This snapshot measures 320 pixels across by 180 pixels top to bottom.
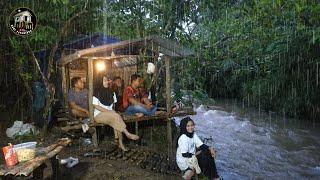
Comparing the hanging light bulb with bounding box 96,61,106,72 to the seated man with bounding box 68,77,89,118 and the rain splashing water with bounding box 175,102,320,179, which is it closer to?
the seated man with bounding box 68,77,89,118

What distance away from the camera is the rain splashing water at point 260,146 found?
10812 mm

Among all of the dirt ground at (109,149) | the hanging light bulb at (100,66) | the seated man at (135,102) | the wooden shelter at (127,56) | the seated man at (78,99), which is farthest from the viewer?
the hanging light bulb at (100,66)

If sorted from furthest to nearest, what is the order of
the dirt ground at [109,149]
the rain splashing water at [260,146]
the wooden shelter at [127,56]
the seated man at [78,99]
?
the rain splashing water at [260,146] → the seated man at [78,99] → the wooden shelter at [127,56] → the dirt ground at [109,149]

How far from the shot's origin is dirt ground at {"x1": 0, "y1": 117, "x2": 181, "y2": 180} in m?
7.80

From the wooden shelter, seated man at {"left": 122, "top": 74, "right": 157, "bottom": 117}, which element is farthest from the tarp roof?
seated man at {"left": 122, "top": 74, "right": 157, "bottom": 117}

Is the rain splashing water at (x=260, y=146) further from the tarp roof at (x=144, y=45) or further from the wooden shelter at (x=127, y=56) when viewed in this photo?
the tarp roof at (x=144, y=45)

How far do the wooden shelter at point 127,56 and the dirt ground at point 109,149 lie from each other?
598 mm

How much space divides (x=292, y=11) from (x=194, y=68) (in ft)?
14.0

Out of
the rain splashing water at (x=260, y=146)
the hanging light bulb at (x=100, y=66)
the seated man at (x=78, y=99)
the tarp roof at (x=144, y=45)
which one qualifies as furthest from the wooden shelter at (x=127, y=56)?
the rain splashing water at (x=260, y=146)

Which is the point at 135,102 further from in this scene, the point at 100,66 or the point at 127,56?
the point at 100,66

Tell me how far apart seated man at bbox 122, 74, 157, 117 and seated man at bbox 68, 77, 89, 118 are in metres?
1.15

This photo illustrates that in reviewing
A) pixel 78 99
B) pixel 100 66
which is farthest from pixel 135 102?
pixel 100 66

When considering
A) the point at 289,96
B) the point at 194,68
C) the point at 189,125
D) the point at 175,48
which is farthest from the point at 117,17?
the point at 289,96

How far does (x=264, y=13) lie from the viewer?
1236 centimetres
